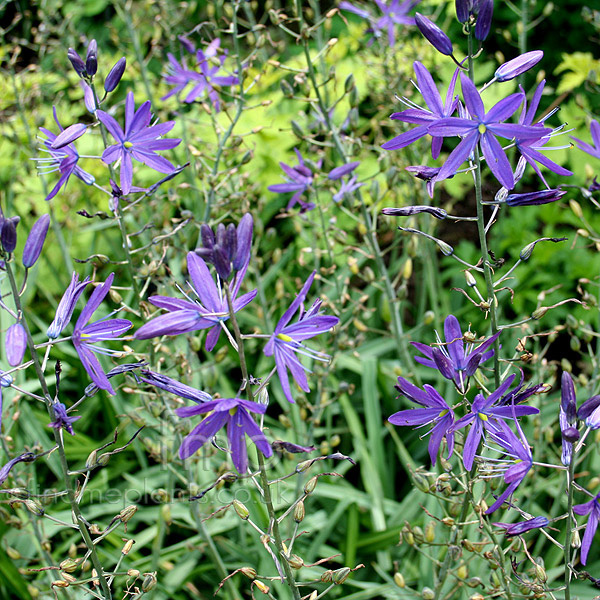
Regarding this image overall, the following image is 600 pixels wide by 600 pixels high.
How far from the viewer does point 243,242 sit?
1163mm

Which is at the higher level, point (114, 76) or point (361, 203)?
point (114, 76)

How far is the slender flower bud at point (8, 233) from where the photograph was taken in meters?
1.26

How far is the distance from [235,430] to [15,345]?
464mm

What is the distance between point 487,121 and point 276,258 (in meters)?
1.76

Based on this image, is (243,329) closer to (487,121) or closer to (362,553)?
(362,553)

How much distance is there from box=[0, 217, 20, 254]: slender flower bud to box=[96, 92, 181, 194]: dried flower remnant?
1.23 ft

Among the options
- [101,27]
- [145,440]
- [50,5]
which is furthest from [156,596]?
[101,27]

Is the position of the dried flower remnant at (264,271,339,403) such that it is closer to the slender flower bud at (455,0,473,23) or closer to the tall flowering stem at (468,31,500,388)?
the tall flowering stem at (468,31,500,388)

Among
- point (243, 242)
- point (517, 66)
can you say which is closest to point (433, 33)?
point (517, 66)

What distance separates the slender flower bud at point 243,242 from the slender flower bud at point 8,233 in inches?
19.4

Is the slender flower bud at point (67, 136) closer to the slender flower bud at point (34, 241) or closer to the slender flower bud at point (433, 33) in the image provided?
the slender flower bud at point (34, 241)

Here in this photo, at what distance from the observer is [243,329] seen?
378 centimetres

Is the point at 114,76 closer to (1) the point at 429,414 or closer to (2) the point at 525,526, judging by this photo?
(1) the point at 429,414

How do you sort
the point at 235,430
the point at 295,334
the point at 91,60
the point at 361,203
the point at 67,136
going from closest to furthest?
the point at 235,430, the point at 295,334, the point at 67,136, the point at 91,60, the point at 361,203
